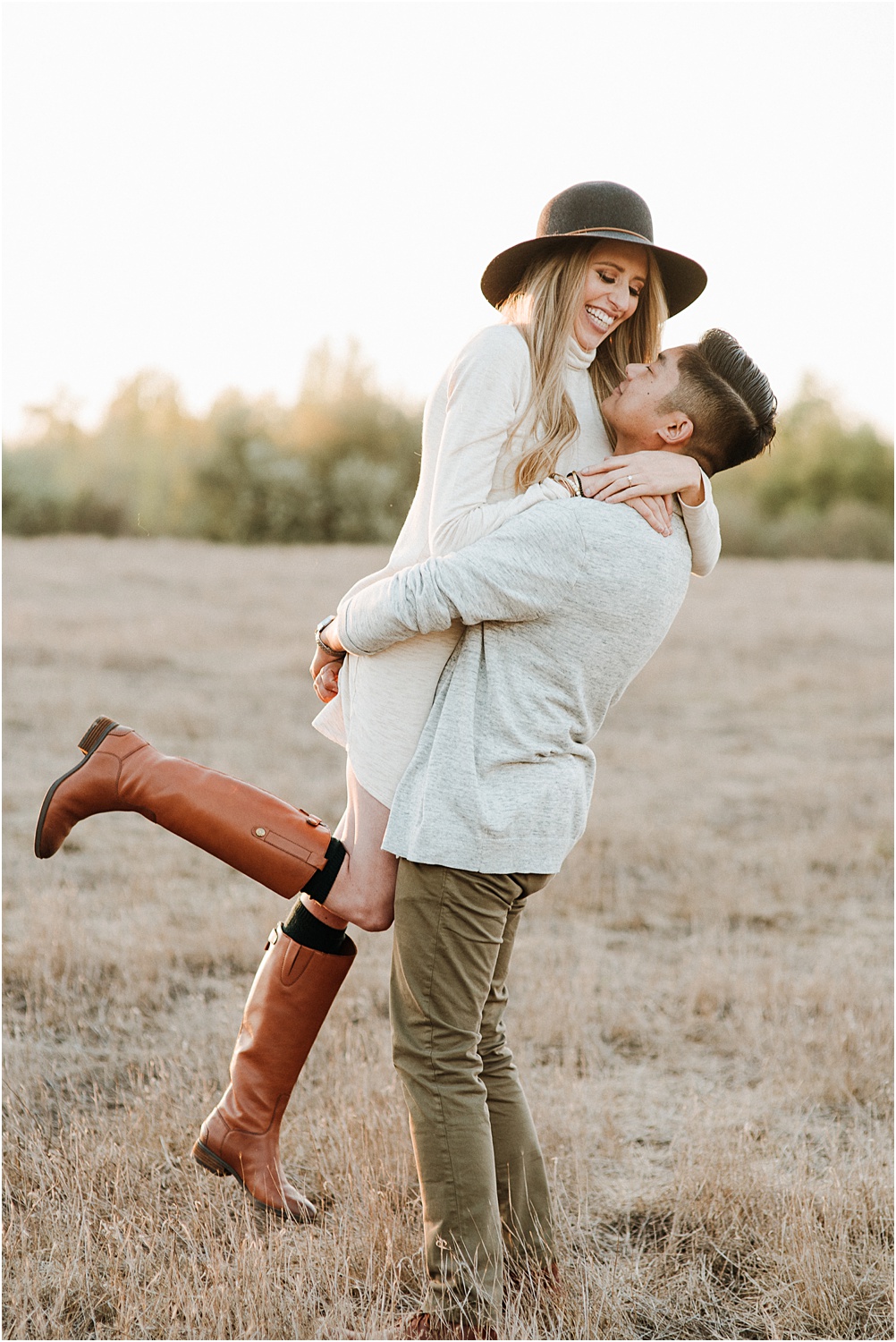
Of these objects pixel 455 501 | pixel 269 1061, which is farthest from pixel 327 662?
pixel 269 1061

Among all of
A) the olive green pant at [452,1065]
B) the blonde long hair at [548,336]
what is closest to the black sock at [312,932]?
the olive green pant at [452,1065]

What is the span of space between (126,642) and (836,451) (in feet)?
104

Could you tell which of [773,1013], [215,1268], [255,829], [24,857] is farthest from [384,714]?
[24,857]

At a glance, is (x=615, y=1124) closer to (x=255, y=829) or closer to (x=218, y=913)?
(x=255, y=829)

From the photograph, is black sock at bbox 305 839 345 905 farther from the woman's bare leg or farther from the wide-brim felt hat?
the wide-brim felt hat

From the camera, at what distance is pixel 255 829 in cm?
260

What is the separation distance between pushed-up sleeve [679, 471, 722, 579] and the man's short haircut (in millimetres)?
86

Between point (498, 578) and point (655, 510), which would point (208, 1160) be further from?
point (655, 510)

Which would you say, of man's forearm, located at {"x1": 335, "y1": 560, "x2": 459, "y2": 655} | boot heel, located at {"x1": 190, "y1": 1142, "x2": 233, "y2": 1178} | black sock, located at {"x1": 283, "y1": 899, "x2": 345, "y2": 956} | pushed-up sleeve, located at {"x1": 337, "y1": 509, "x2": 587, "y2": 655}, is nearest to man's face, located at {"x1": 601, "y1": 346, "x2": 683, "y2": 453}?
pushed-up sleeve, located at {"x1": 337, "y1": 509, "x2": 587, "y2": 655}

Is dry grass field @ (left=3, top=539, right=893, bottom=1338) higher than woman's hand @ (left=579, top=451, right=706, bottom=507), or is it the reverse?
woman's hand @ (left=579, top=451, right=706, bottom=507)

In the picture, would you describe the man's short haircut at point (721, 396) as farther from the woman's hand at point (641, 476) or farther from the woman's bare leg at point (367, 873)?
the woman's bare leg at point (367, 873)

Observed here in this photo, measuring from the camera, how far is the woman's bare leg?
8.20 feet

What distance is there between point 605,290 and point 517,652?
0.77m

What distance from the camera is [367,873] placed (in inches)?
99.3
